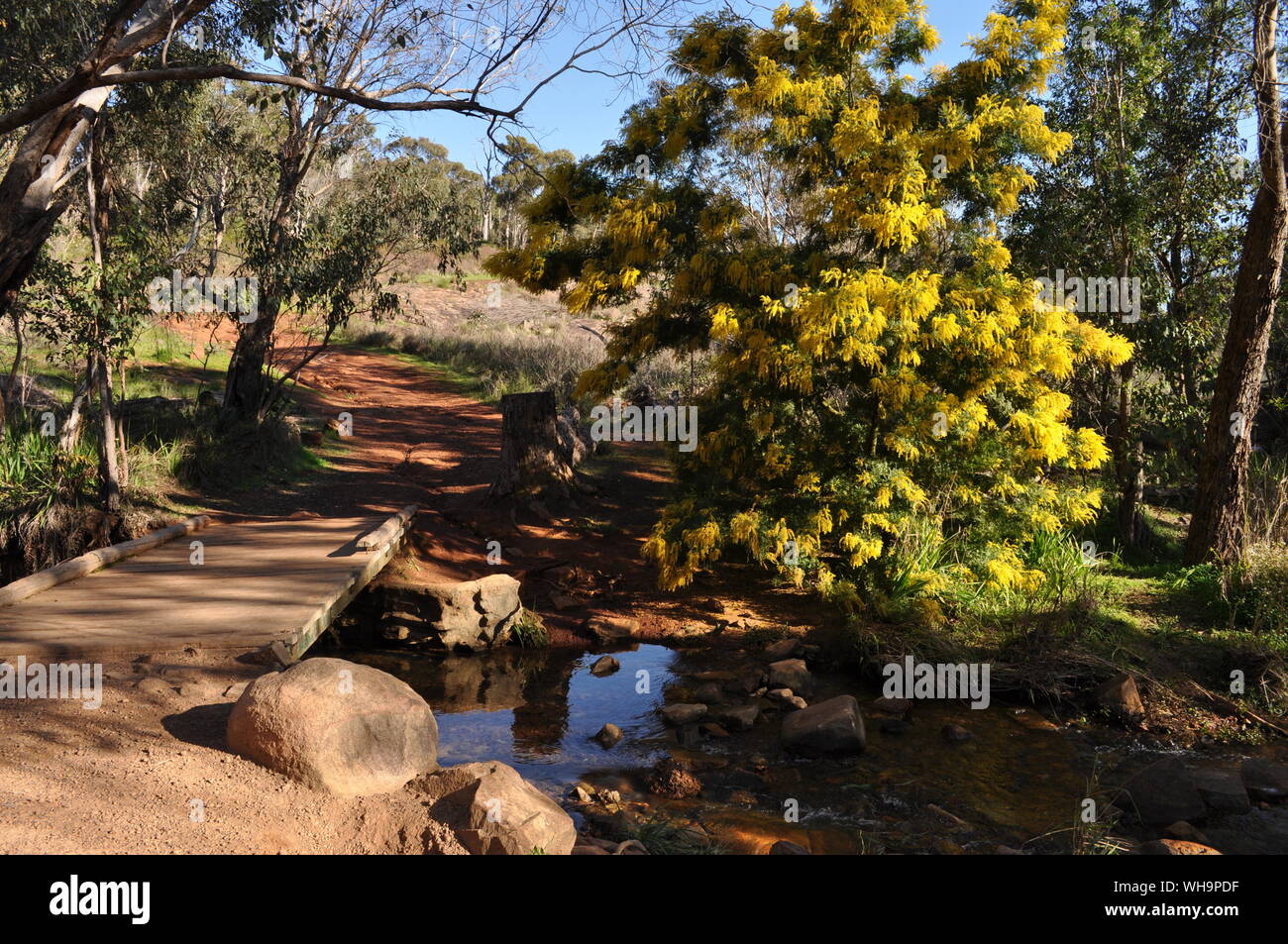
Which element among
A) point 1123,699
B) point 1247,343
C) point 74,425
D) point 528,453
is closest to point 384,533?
point 528,453

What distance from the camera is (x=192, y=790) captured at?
4445 millimetres

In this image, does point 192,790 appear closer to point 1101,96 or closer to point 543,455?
point 543,455

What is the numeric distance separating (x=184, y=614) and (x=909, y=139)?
23.0 feet

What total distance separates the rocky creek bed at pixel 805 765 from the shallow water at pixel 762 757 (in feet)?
0.05

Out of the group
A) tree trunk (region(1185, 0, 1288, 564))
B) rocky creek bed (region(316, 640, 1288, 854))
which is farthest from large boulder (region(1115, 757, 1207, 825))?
tree trunk (region(1185, 0, 1288, 564))

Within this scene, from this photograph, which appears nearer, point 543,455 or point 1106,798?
point 1106,798

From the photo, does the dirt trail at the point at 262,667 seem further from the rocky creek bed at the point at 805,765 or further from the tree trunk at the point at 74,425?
the tree trunk at the point at 74,425

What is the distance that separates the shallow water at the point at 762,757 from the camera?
5797mm

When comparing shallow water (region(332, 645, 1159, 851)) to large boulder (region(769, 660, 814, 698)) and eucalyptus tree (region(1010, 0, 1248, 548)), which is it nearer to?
large boulder (region(769, 660, 814, 698))

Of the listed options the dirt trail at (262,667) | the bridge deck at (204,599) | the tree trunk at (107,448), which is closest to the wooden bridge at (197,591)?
the bridge deck at (204,599)

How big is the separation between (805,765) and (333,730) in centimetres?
327

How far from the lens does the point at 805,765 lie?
21.9 feet
